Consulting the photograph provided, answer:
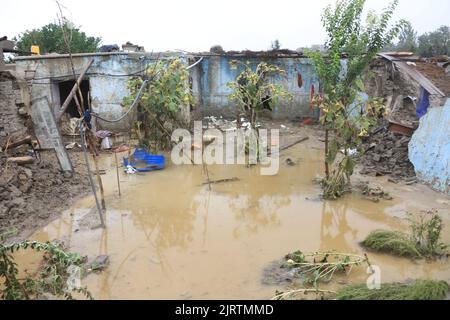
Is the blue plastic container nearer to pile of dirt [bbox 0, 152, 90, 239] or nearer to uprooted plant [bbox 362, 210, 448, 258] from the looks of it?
pile of dirt [bbox 0, 152, 90, 239]

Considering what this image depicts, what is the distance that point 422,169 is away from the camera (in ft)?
26.2

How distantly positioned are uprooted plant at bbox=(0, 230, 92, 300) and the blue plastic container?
389 centimetres

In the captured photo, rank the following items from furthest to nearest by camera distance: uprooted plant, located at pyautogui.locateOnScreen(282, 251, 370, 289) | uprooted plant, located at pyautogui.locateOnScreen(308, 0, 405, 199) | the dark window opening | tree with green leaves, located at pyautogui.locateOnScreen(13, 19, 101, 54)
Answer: tree with green leaves, located at pyautogui.locateOnScreen(13, 19, 101, 54) → the dark window opening → uprooted plant, located at pyautogui.locateOnScreen(308, 0, 405, 199) → uprooted plant, located at pyautogui.locateOnScreen(282, 251, 370, 289)

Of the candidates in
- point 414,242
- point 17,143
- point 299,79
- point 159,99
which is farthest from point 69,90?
point 414,242

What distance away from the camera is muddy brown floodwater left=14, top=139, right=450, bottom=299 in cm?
457

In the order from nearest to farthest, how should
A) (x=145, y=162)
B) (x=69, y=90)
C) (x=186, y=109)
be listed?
(x=145, y=162) < (x=186, y=109) < (x=69, y=90)

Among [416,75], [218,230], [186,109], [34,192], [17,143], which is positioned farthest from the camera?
[186,109]

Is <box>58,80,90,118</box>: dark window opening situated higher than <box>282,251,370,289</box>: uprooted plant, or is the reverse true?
<box>58,80,90,118</box>: dark window opening

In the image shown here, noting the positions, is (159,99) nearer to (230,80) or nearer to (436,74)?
(230,80)

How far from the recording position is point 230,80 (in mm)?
14828

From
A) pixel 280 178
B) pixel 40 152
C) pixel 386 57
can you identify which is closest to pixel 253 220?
pixel 280 178

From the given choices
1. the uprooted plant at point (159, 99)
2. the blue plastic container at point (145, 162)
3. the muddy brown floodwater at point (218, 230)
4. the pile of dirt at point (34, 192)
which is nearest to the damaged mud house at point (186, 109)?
the pile of dirt at point (34, 192)

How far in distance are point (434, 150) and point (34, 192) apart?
7.34m

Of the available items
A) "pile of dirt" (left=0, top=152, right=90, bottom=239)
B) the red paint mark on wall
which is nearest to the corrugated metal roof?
the red paint mark on wall
